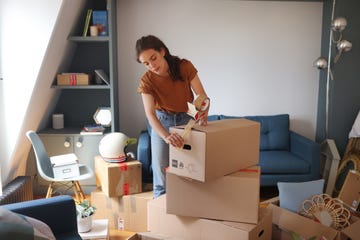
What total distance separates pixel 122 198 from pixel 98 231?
35 cm

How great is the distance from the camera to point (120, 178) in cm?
266

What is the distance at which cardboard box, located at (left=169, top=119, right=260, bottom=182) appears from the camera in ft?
5.16

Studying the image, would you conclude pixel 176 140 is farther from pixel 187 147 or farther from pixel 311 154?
pixel 311 154

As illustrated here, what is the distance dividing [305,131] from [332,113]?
434 mm

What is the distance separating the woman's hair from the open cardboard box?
1.02 m

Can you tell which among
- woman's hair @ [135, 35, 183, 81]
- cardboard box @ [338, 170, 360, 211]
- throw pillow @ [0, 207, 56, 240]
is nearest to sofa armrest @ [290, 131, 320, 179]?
cardboard box @ [338, 170, 360, 211]

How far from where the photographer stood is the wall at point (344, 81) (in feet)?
11.0

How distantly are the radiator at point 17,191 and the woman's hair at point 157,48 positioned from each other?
1397mm

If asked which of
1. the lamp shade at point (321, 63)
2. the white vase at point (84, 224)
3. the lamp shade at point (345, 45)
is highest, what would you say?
the lamp shade at point (345, 45)

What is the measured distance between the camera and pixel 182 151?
5.40 feet

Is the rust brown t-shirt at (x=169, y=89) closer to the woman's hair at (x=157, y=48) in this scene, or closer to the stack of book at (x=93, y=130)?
the woman's hair at (x=157, y=48)

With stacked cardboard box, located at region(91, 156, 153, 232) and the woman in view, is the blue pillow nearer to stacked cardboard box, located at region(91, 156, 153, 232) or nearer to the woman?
the woman

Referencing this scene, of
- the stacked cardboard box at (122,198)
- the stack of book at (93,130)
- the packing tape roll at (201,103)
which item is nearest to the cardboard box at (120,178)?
the stacked cardboard box at (122,198)

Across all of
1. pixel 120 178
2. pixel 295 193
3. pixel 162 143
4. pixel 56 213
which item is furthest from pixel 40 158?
pixel 295 193
